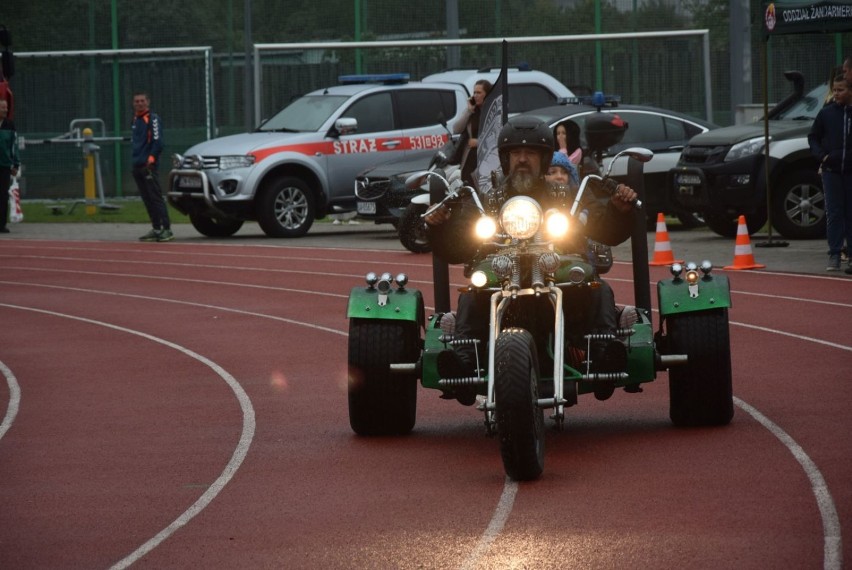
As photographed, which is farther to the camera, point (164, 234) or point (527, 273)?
point (164, 234)

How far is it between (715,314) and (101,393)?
4.11 meters

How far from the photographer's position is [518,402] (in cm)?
718

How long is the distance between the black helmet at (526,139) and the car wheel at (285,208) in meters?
15.3

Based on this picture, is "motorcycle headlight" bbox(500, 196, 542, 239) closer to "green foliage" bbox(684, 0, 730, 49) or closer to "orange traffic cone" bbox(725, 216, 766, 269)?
"orange traffic cone" bbox(725, 216, 766, 269)

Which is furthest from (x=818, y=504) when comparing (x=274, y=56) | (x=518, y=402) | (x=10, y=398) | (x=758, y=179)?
(x=274, y=56)

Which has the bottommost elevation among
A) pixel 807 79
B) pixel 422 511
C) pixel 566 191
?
pixel 422 511

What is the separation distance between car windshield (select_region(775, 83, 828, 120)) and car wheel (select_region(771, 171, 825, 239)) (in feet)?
3.65

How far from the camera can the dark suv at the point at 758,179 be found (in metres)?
19.9

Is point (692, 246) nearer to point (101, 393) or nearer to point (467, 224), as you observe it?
point (101, 393)

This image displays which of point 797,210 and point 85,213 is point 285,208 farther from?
point 85,213

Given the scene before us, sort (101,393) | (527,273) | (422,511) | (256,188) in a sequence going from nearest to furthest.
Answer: (422,511), (527,273), (101,393), (256,188)

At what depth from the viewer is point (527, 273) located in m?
7.94

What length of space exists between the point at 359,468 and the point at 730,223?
13.9 meters

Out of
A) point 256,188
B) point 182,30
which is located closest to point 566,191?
point 256,188
